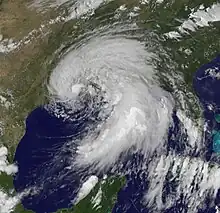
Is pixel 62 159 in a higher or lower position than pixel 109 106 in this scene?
lower

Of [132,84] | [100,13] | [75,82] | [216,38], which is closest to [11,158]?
[75,82]

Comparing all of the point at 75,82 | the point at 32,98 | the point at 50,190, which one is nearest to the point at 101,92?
the point at 75,82

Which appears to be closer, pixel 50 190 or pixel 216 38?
pixel 50 190

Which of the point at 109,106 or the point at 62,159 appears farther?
the point at 109,106

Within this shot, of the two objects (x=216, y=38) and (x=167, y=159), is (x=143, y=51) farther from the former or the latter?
(x=167, y=159)

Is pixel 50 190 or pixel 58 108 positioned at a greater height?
pixel 58 108

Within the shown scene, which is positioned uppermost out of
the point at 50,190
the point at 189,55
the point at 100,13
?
the point at 100,13
